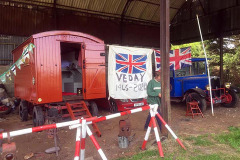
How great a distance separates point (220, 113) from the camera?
788cm

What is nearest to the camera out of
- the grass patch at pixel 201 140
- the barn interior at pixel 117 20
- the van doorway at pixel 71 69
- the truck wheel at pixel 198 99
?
the grass patch at pixel 201 140

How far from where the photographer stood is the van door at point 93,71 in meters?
7.05

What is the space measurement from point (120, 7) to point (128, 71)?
7949 mm

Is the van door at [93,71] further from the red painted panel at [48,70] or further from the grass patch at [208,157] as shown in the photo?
the grass patch at [208,157]

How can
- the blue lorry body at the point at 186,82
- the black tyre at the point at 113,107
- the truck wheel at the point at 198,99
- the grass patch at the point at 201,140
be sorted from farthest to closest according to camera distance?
1. the blue lorry body at the point at 186,82
2. the black tyre at the point at 113,107
3. the truck wheel at the point at 198,99
4. the grass patch at the point at 201,140

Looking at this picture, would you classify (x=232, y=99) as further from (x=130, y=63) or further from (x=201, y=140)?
(x=201, y=140)

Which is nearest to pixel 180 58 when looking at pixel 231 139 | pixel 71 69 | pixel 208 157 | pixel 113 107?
pixel 113 107

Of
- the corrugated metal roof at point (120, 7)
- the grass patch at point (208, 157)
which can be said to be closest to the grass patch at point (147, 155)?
the grass patch at point (208, 157)

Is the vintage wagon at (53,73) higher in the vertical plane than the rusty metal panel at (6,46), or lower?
lower

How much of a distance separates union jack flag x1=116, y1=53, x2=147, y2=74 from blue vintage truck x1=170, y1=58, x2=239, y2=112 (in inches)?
68.7

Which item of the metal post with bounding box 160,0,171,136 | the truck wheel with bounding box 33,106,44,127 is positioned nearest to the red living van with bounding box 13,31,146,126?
the truck wheel with bounding box 33,106,44,127

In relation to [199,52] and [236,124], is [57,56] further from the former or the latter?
[199,52]

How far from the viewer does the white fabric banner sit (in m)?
7.68

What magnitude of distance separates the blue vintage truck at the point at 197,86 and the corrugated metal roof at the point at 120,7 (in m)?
7.36
